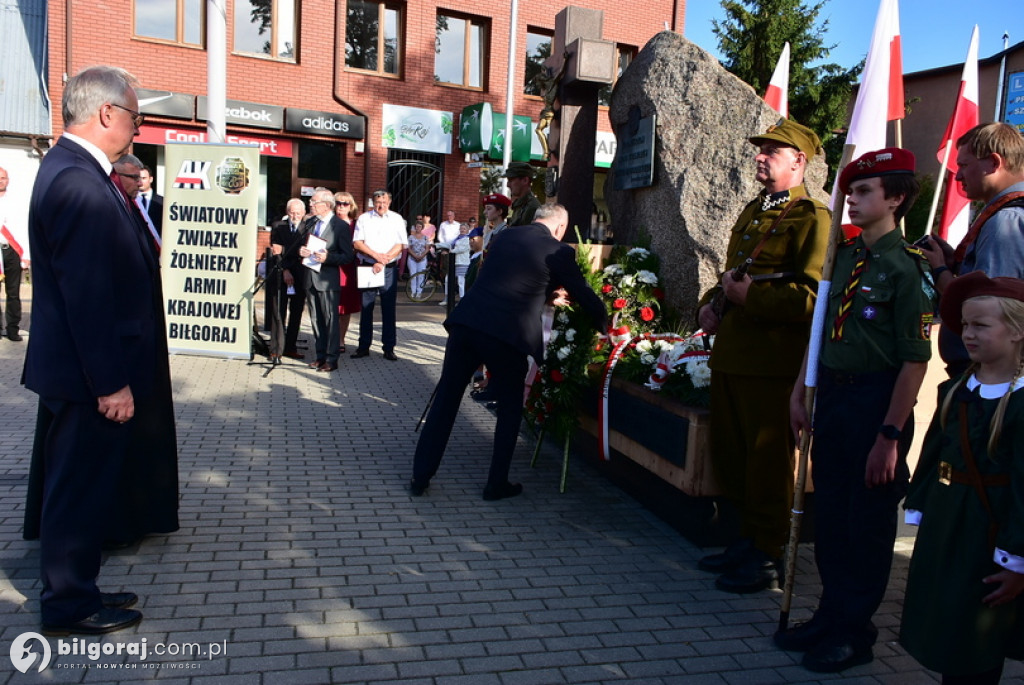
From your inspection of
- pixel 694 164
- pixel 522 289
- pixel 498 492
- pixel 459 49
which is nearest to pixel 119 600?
pixel 498 492

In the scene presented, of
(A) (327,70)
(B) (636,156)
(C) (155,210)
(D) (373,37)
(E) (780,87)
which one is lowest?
(C) (155,210)

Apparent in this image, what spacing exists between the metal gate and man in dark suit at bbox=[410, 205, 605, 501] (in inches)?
632

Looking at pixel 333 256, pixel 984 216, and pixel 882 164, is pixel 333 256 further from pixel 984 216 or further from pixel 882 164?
pixel 984 216

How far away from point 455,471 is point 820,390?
2989 millimetres

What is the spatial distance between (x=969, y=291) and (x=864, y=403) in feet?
2.49

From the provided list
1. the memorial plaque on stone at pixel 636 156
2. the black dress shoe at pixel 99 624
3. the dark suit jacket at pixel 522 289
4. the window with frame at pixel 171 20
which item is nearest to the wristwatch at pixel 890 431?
the dark suit jacket at pixel 522 289

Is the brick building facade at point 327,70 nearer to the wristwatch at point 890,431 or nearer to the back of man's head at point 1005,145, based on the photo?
the back of man's head at point 1005,145

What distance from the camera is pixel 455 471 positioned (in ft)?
19.2

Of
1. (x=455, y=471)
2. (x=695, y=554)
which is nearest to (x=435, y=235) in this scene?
(x=455, y=471)

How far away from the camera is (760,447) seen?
13.0ft

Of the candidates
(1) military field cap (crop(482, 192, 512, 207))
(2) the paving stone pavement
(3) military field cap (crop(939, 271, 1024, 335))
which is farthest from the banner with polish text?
(3) military field cap (crop(939, 271, 1024, 335))

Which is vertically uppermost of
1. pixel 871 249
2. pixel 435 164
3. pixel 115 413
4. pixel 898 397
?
pixel 435 164

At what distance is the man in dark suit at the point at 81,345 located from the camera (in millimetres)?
3188

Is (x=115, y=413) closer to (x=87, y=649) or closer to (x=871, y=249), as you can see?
(x=87, y=649)
